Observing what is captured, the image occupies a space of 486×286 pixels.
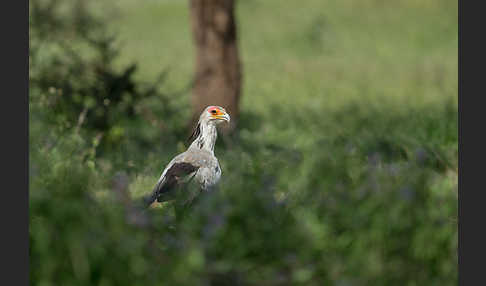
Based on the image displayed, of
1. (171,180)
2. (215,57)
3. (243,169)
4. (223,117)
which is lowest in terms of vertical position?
(171,180)

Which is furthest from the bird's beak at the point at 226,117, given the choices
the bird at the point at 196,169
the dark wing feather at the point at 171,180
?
the dark wing feather at the point at 171,180

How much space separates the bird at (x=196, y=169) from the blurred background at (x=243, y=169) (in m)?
0.15

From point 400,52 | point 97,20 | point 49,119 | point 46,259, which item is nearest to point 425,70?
point 400,52

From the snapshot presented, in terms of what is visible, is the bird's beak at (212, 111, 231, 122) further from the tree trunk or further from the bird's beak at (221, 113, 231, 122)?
the tree trunk

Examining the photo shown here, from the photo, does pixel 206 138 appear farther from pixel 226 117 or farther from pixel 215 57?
pixel 215 57

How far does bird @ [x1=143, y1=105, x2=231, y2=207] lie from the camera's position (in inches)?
200

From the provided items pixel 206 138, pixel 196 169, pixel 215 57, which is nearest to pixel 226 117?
pixel 206 138

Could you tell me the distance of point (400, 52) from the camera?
28703 mm

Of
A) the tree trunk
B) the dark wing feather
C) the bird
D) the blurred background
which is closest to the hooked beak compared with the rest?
the bird

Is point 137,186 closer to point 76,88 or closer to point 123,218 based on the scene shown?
point 123,218

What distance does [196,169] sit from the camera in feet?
17.1

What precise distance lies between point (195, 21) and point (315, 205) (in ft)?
20.1

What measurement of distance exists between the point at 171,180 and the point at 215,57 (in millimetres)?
5088

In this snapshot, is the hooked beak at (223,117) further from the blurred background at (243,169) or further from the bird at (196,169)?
the blurred background at (243,169)
